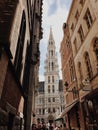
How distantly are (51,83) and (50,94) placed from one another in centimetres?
617

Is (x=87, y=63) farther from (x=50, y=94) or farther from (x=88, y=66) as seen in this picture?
(x=50, y=94)

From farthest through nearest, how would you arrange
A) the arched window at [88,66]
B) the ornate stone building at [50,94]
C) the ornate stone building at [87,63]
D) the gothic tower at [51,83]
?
the gothic tower at [51,83] → the ornate stone building at [50,94] → the arched window at [88,66] → the ornate stone building at [87,63]

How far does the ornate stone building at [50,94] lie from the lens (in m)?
63.5

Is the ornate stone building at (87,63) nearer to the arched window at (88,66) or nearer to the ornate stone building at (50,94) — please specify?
the arched window at (88,66)

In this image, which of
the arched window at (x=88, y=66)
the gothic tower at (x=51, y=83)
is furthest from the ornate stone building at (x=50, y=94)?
the arched window at (x=88, y=66)

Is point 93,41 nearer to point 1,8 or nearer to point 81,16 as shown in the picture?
point 81,16

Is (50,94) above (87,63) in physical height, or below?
above

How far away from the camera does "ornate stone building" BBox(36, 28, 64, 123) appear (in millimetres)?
63469

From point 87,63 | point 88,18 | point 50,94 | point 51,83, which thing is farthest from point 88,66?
point 51,83

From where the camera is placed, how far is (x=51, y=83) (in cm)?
7131

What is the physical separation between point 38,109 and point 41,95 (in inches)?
296

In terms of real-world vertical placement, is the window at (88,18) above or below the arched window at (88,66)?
above

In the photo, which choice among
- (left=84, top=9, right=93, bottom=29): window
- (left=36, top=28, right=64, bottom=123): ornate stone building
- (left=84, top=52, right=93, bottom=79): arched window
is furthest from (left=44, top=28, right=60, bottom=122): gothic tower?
(left=84, top=9, right=93, bottom=29): window

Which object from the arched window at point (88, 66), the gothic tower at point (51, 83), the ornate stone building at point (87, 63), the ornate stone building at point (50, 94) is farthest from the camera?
the gothic tower at point (51, 83)
